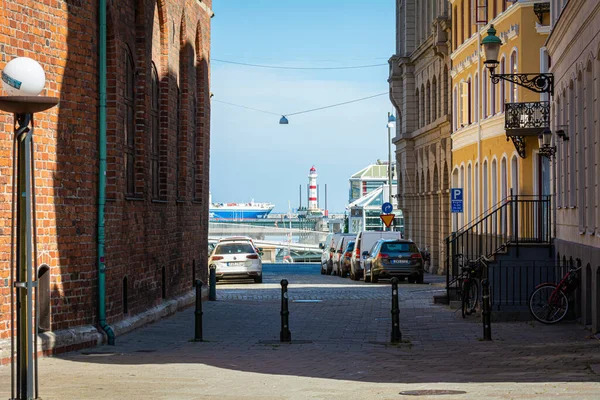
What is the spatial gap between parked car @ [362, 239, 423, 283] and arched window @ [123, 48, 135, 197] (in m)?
21.3

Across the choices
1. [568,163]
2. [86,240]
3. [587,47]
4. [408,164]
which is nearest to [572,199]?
[568,163]

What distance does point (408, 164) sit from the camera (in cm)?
6656

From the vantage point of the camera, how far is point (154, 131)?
24.8 metres

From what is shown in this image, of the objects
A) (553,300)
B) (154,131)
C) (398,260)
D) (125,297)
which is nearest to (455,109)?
(398,260)

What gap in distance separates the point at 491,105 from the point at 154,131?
1926 centimetres

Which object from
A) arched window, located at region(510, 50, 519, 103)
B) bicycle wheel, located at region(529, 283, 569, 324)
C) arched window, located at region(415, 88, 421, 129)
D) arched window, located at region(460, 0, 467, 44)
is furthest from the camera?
arched window, located at region(415, 88, 421, 129)

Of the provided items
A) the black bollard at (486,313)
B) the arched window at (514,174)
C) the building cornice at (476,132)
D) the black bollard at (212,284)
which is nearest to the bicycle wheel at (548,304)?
the black bollard at (486,313)

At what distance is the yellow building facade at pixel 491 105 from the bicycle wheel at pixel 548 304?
44.8ft

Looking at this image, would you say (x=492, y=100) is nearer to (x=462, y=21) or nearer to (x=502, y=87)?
(x=502, y=87)

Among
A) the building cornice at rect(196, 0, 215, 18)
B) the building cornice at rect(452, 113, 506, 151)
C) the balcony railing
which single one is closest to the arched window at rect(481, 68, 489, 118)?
the building cornice at rect(452, 113, 506, 151)

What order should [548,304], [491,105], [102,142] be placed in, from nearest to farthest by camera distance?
[102,142], [548,304], [491,105]

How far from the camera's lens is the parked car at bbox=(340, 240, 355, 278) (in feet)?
171

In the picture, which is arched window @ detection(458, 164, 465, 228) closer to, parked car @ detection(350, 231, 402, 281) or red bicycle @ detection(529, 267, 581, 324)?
parked car @ detection(350, 231, 402, 281)

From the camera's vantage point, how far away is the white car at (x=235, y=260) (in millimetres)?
42781
